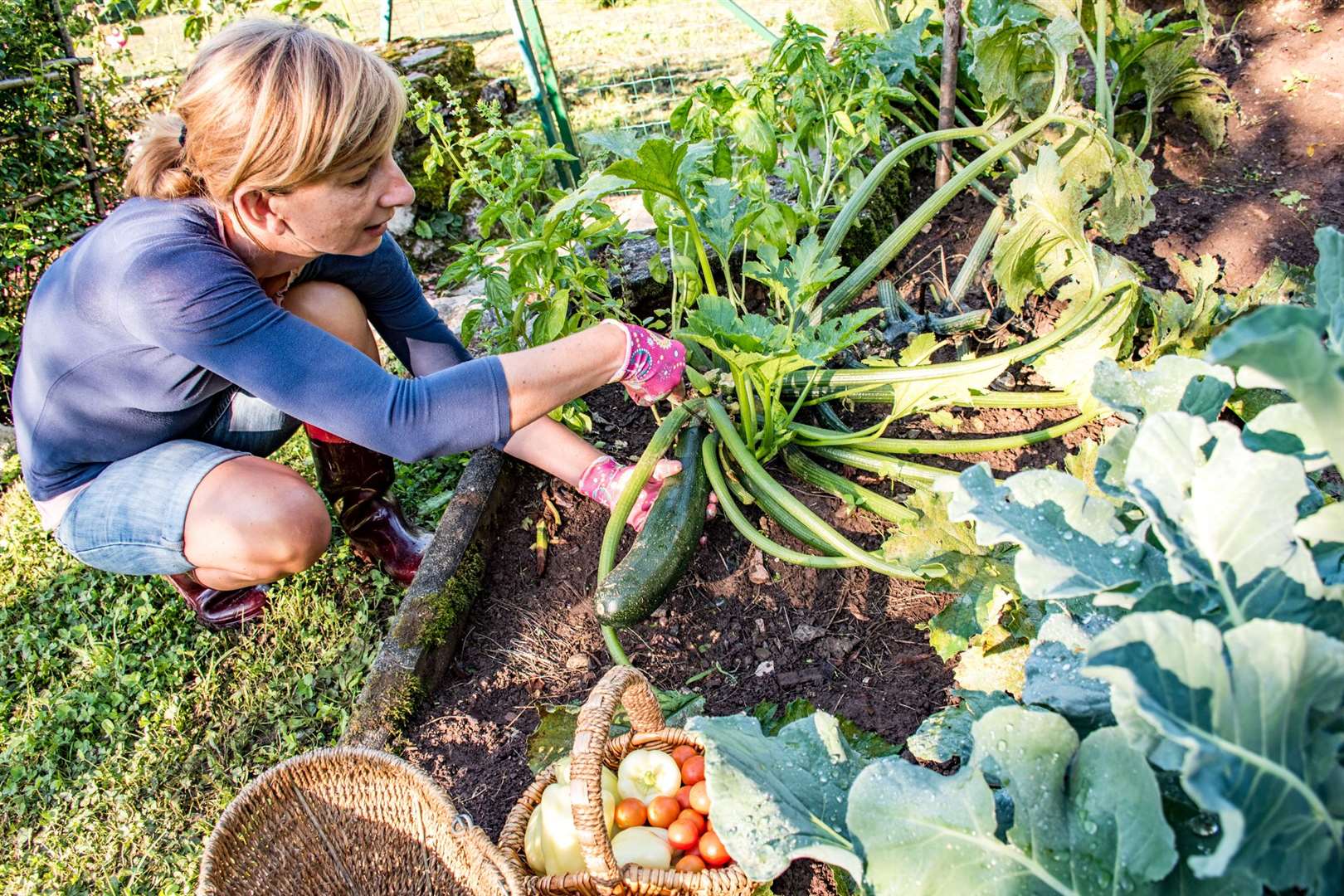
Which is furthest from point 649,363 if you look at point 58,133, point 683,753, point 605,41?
point 605,41

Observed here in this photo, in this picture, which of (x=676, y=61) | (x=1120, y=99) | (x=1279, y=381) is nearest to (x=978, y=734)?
(x=1279, y=381)

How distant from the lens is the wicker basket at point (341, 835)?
1.80 metres

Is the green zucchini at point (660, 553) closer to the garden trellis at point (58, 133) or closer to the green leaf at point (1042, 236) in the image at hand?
the green leaf at point (1042, 236)

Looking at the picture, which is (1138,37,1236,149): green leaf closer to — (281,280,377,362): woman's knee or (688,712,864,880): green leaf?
(281,280,377,362): woman's knee

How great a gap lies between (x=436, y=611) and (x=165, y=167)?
1262 millimetres

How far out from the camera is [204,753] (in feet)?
8.18

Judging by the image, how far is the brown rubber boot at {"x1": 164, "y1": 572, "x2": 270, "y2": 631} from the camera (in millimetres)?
2742

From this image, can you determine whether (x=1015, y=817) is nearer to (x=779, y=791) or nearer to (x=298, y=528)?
(x=779, y=791)

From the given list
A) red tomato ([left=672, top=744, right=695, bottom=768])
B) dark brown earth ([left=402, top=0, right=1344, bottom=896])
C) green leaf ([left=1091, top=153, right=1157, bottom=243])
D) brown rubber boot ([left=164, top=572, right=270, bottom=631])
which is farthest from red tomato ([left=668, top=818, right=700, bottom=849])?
green leaf ([left=1091, top=153, right=1157, bottom=243])

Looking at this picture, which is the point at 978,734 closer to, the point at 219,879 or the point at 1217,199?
the point at 219,879

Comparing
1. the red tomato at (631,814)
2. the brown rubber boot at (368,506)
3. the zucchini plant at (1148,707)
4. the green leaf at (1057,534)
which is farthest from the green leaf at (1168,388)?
the brown rubber boot at (368,506)

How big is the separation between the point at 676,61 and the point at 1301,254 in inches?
185

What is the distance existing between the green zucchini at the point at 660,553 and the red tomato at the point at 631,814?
0.50 meters

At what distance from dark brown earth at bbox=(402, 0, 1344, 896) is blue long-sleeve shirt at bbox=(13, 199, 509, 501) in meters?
0.63
